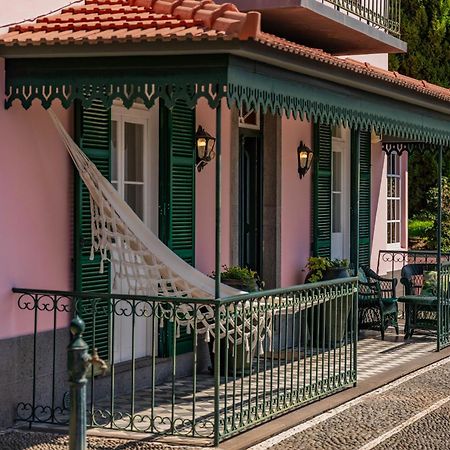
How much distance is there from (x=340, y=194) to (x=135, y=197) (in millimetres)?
5661

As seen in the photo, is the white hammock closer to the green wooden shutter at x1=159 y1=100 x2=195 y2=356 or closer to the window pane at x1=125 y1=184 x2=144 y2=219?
the window pane at x1=125 y1=184 x2=144 y2=219

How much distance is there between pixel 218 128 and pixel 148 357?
11.5 ft

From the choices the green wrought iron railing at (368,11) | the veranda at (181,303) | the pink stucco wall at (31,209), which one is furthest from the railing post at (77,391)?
the green wrought iron railing at (368,11)

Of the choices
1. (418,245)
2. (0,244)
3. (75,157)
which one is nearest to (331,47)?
(75,157)

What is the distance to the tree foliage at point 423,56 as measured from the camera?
25500mm

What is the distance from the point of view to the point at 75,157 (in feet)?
30.1

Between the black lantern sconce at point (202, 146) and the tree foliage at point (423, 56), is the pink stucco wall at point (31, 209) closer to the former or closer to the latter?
the black lantern sconce at point (202, 146)

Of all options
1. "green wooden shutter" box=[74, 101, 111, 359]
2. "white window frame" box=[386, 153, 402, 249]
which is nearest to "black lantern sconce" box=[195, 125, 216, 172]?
"green wooden shutter" box=[74, 101, 111, 359]

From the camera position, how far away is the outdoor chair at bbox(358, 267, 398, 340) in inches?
567

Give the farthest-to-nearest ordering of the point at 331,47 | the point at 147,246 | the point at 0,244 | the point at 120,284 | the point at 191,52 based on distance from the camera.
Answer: the point at 331,47 < the point at 120,284 < the point at 147,246 < the point at 0,244 < the point at 191,52

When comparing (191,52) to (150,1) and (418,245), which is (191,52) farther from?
(418,245)

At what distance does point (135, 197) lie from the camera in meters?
10.6

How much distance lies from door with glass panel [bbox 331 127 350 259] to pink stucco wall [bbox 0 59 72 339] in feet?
21.8

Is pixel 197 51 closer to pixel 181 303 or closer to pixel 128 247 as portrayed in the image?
pixel 181 303
